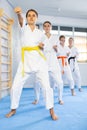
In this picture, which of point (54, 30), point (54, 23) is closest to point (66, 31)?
point (54, 30)

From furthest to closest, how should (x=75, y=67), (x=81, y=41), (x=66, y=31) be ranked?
1. (x=81, y=41)
2. (x=66, y=31)
3. (x=75, y=67)

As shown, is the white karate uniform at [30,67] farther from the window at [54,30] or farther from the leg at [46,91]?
the window at [54,30]

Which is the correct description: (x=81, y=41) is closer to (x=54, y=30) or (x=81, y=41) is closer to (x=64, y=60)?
(x=54, y=30)

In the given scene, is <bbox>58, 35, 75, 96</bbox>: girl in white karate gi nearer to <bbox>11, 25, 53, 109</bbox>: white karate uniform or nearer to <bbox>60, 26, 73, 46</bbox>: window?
<bbox>11, 25, 53, 109</bbox>: white karate uniform

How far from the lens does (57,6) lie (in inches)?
235

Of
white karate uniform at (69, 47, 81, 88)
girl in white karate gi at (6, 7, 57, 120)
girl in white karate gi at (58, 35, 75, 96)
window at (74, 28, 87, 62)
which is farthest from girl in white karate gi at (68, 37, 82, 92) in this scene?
girl in white karate gi at (6, 7, 57, 120)

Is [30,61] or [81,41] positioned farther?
[81,41]

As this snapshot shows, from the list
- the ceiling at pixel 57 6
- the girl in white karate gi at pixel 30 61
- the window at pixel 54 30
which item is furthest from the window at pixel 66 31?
the girl in white karate gi at pixel 30 61

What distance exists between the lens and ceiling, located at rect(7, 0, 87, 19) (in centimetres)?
556

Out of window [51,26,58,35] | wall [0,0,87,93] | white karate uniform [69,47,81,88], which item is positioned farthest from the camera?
window [51,26,58,35]

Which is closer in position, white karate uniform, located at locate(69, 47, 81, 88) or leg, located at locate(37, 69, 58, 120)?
leg, located at locate(37, 69, 58, 120)

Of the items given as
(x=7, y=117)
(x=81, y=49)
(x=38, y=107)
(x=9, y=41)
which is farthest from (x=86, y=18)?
(x=7, y=117)

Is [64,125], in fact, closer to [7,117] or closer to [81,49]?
[7,117]

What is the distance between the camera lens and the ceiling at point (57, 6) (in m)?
5.56
